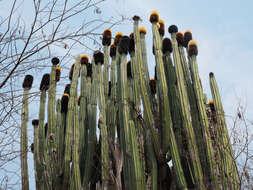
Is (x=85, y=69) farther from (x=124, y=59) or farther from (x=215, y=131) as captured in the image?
(x=215, y=131)

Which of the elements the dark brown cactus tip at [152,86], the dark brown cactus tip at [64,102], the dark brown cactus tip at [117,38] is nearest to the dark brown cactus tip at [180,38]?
the dark brown cactus tip at [152,86]

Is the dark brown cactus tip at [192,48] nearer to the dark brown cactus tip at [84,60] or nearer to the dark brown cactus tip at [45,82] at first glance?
the dark brown cactus tip at [84,60]

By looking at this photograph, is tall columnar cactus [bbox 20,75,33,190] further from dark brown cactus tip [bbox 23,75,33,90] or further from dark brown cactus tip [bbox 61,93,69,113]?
dark brown cactus tip [bbox 61,93,69,113]

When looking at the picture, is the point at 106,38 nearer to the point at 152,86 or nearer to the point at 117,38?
the point at 117,38

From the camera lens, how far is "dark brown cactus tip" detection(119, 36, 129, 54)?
3.80 m

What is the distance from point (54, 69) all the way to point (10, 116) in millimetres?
941

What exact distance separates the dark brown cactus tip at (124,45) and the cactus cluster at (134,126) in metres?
0.01

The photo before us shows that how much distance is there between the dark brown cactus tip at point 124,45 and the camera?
12.5ft

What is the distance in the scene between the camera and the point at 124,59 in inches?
148

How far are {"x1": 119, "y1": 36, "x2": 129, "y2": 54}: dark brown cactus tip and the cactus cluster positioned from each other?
0.01 m

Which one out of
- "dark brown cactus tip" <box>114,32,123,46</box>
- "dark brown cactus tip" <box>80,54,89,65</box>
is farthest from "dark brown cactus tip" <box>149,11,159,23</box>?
"dark brown cactus tip" <box>80,54,89,65</box>

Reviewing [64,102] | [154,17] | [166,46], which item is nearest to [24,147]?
[64,102]

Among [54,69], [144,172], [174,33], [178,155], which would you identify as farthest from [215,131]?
[54,69]

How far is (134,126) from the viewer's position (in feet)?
10.7
